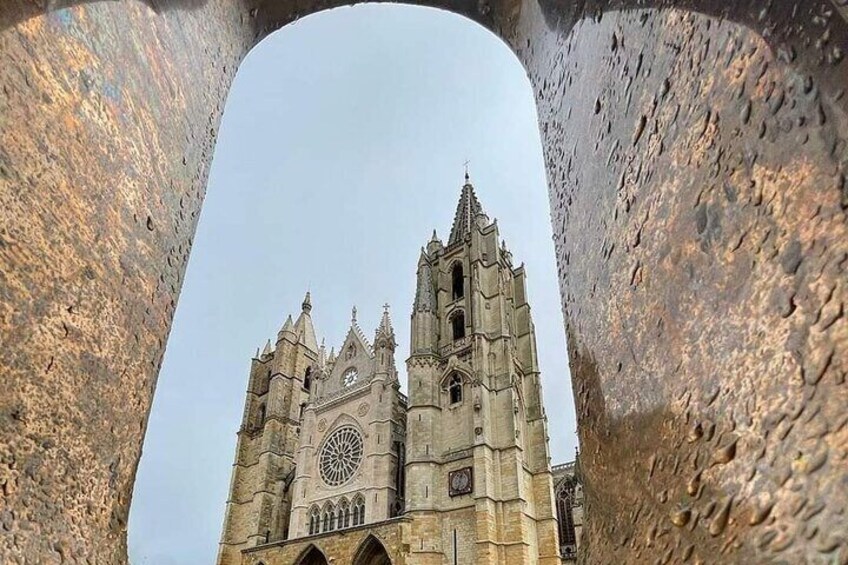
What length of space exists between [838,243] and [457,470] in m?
21.1

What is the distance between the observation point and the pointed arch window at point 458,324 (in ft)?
85.1

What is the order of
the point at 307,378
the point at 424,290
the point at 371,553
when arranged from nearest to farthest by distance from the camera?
the point at 371,553 < the point at 424,290 < the point at 307,378

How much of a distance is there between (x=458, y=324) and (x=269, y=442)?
40.0 ft

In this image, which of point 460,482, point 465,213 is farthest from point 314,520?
point 465,213

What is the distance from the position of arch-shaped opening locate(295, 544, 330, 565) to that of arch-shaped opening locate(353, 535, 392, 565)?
182 centimetres

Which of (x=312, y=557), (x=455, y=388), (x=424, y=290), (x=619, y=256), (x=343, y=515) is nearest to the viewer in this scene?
(x=619, y=256)

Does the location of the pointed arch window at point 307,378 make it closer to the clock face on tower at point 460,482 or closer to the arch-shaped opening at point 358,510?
the arch-shaped opening at point 358,510

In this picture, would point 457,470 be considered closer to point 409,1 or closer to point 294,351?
point 294,351

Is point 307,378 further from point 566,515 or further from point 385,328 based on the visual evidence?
point 566,515

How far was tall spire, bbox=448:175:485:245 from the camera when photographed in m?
30.7

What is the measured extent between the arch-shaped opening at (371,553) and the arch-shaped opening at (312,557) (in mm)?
1822

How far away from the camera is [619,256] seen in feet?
5.84

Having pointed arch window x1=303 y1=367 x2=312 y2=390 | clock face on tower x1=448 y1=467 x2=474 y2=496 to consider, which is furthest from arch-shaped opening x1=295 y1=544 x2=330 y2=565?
pointed arch window x1=303 y1=367 x2=312 y2=390

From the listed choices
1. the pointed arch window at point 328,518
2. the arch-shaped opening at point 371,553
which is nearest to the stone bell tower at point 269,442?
the pointed arch window at point 328,518
